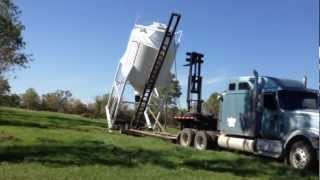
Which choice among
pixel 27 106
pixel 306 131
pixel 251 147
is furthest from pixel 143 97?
pixel 27 106

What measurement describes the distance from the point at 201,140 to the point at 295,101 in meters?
5.13

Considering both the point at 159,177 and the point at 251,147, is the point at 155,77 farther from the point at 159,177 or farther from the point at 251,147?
the point at 159,177

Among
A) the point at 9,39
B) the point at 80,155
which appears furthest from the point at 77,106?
the point at 80,155

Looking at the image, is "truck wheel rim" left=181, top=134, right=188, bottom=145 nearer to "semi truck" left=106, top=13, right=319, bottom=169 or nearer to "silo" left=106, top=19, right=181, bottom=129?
"semi truck" left=106, top=13, right=319, bottom=169

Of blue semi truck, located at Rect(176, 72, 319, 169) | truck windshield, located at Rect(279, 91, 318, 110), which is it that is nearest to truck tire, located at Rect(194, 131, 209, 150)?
blue semi truck, located at Rect(176, 72, 319, 169)

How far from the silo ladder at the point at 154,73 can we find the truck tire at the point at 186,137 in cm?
802

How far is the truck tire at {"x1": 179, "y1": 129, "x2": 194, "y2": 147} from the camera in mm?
24516

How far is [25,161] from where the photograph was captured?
15.4 meters

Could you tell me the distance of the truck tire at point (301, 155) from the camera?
17156 millimetres

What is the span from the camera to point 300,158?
17.6m

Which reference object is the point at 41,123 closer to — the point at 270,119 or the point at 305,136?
the point at 270,119

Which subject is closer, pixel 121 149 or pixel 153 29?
pixel 121 149

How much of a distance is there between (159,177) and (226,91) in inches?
394

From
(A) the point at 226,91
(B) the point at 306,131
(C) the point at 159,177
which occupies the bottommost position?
(C) the point at 159,177
